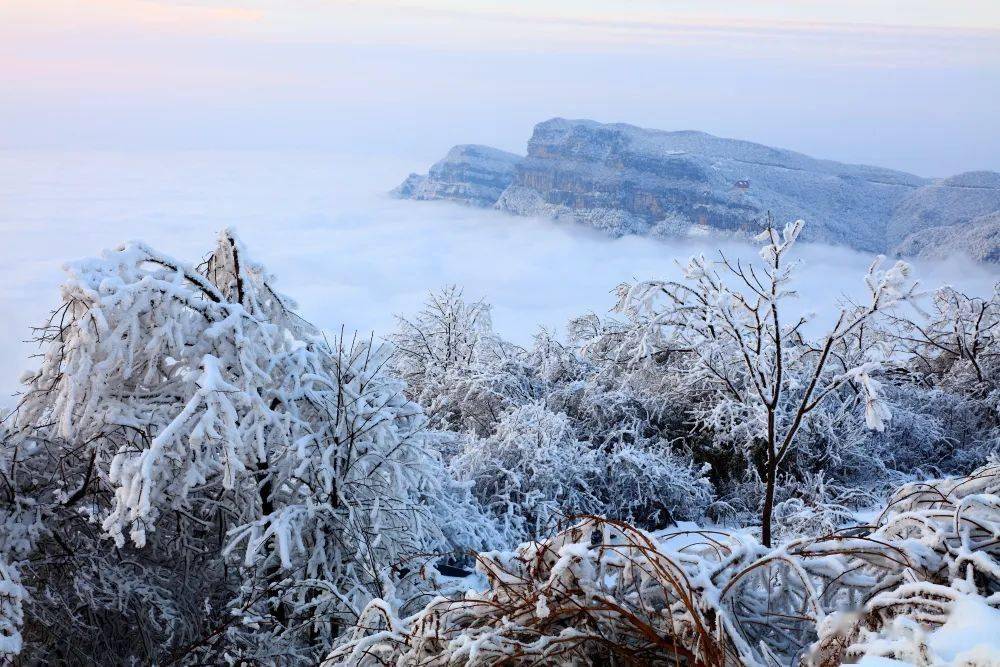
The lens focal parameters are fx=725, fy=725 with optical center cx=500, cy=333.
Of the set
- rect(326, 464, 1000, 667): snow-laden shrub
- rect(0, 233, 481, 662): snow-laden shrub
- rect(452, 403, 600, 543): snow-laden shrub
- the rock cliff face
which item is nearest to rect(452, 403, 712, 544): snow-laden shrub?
rect(452, 403, 600, 543): snow-laden shrub

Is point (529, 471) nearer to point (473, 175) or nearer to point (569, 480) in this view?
point (569, 480)

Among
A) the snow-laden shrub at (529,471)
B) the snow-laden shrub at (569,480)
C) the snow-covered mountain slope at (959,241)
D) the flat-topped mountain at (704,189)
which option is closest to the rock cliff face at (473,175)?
the flat-topped mountain at (704,189)

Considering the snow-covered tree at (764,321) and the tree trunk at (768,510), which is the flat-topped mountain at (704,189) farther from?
the tree trunk at (768,510)

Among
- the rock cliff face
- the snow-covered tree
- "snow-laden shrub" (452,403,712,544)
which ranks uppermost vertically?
the rock cliff face

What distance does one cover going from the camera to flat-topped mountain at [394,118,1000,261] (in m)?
103

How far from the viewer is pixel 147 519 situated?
174 inches

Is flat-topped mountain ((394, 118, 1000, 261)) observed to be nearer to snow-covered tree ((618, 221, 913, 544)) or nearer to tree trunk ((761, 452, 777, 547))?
snow-covered tree ((618, 221, 913, 544))

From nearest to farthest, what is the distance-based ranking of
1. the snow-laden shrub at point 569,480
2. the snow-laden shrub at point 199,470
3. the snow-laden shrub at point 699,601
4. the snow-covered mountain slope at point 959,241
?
the snow-laden shrub at point 699,601, the snow-laden shrub at point 199,470, the snow-laden shrub at point 569,480, the snow-covered mountain slope at point 959,241

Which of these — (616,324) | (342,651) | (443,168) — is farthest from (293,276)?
(342,651)

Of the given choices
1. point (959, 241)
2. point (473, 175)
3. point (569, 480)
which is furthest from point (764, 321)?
point (473, 175)

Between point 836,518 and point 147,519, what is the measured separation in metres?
6.63

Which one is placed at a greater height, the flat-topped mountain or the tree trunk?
the flat-topped mountain

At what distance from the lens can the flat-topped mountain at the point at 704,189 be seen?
103 metres

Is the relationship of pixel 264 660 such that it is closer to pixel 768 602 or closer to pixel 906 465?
pixel 768 602
